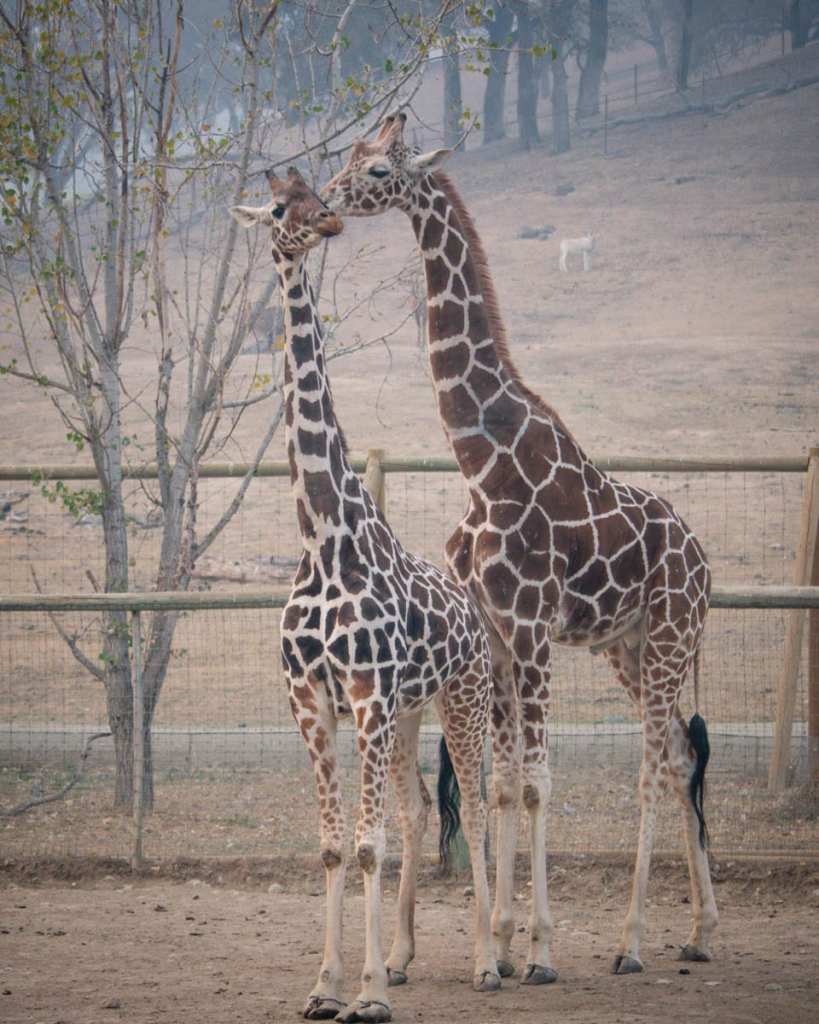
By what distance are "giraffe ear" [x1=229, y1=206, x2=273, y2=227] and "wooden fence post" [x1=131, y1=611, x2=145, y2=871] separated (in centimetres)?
237

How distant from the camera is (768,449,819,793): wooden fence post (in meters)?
7.93

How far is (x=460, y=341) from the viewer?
622 cm

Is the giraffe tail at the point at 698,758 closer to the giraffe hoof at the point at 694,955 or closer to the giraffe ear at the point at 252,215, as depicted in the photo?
the giraffe hoof at the point at 694,955

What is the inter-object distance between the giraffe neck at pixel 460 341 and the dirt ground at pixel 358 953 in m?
2.17

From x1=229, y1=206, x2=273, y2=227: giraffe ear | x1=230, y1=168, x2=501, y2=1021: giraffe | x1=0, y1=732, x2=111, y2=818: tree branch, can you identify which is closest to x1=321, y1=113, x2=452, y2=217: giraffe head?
x1=229, y1=206, x2=273, y2=227: giraffe ear

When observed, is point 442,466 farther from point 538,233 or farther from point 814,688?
point 538,233

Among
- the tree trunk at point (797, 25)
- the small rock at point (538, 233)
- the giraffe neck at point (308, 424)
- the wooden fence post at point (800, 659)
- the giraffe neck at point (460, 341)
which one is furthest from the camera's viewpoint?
the tree trunk at point (797, 25)

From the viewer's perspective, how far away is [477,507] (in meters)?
6.14

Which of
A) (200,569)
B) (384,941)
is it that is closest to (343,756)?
(384,941)

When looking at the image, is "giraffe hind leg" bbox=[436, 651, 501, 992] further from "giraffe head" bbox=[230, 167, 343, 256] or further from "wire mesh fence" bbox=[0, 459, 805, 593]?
"wire mesh fence" bbox=[0, 459, 805, 593]

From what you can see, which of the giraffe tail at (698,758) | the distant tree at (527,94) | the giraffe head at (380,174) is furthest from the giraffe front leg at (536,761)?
the distant tree at (527,94)

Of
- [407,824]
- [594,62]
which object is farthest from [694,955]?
[594,62]

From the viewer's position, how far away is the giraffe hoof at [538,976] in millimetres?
5637

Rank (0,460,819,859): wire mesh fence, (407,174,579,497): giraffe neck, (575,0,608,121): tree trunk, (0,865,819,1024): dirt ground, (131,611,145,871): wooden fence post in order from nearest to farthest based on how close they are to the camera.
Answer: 1. (0,865,819,1024): dirt ground
2. (407,174,579,497): giraffe neck
3. (131,611,145,871): wooden fence post
4. (0,460,819,859): wire mesh fence
5. (575,0,608,121): tree trunk
